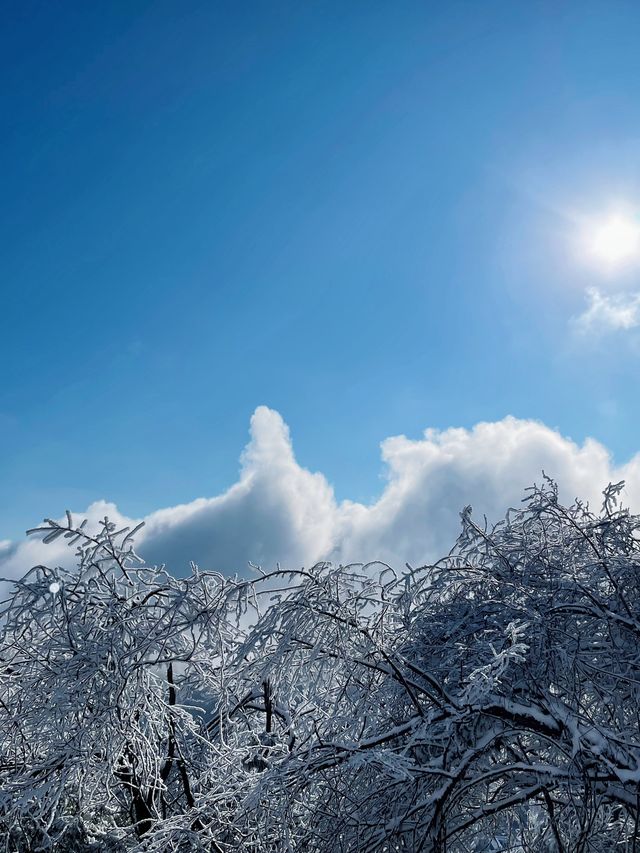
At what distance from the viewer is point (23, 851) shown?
787 cm

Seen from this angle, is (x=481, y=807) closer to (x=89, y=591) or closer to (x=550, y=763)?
(x=550, y=763)

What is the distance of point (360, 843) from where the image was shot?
411 cm

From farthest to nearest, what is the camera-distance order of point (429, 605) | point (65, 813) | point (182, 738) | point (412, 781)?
point (65, 813), point (182, 738), point (429, 605), point (412, 781)

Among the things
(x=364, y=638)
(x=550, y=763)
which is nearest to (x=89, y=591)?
(x=364, y=638)

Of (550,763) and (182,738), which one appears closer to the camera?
(550,763)

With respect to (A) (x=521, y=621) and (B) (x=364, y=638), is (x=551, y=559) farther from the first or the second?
(B) (x=364, y=638)

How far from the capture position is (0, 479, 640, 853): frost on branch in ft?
12.8

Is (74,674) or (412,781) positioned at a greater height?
(74,674)

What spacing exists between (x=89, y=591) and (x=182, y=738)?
11.5ft

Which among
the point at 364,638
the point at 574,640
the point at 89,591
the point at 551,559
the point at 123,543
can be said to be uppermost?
the point at 123,543

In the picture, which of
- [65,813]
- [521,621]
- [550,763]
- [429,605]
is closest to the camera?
[550,763]

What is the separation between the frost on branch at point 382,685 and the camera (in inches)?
154

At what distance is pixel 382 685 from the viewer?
4598mm

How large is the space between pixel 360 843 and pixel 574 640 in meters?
1.95
